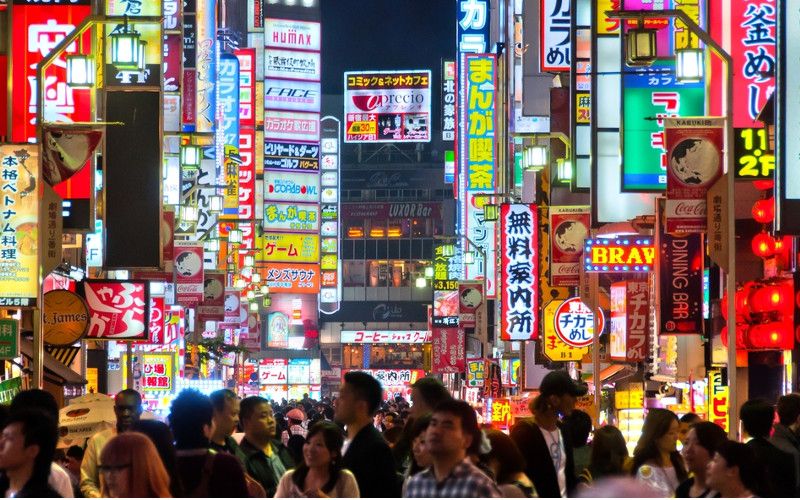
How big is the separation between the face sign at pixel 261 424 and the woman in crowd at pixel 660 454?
2476 mm

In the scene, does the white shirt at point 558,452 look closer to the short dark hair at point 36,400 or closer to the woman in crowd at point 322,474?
the woman in crowd at point 322,474

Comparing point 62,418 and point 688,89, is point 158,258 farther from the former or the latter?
point 688,89

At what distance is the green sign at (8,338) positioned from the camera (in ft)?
57.2

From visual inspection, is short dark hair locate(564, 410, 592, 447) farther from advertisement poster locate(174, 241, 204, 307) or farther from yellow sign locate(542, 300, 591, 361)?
advertisement poster locate(174, 241, 204, 307)

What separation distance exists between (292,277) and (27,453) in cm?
6680

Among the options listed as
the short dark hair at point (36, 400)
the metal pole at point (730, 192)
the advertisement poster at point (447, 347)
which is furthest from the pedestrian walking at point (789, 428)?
the advertisement poster at point (447, 347)

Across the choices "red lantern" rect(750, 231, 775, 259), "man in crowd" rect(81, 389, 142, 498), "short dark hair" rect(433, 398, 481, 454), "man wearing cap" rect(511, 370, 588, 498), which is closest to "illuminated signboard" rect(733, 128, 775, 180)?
"red lantern" rect(750, 231, 775, 259)

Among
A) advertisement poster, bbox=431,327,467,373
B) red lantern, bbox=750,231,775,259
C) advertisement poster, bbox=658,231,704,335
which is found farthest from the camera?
advertisement poster, bbox=431,327,467,373

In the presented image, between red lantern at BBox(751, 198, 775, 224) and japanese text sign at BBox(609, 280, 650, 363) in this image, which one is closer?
red lantern at BBox(751, 198, 775, 224)

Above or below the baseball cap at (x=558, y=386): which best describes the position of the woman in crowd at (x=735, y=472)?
below

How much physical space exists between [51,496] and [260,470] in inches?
131

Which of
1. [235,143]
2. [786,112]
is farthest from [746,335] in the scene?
[235,143]

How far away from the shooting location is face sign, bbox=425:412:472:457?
6180 mm

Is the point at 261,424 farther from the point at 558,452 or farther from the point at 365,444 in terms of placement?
the point at 558,452
